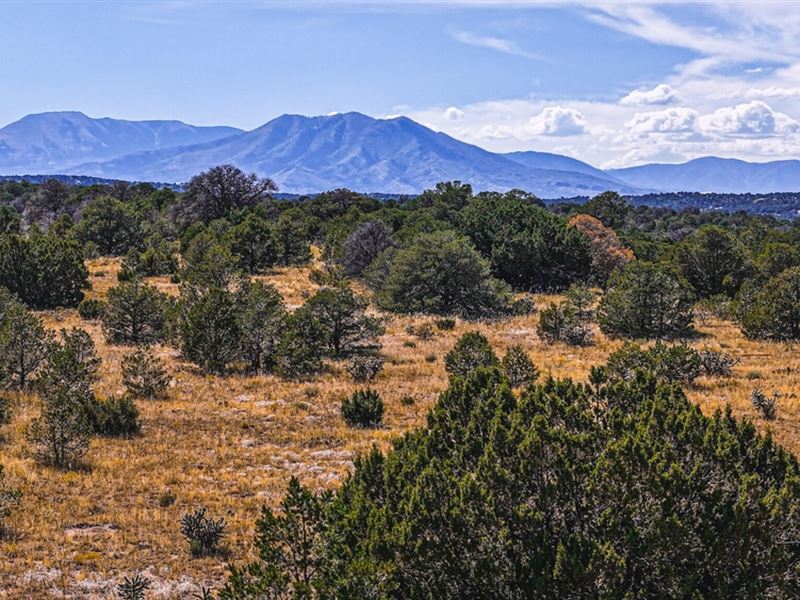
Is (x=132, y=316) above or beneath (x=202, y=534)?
above

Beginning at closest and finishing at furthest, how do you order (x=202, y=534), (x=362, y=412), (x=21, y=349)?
(x=202, y=534)
(x=362, y=412)
(x=21, y=349)

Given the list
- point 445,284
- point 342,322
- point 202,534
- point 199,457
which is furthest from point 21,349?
point 445,284

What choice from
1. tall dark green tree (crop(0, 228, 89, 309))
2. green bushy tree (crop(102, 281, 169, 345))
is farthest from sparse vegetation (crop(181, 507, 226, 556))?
tall dark green tree (crop(0, 228, 89, 309))

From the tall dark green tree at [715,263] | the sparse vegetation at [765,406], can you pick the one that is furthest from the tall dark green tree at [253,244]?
the sparse vegetation at [765,406]

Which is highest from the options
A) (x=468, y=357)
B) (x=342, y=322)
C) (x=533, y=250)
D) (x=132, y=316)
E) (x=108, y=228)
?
(x=108, y=228)

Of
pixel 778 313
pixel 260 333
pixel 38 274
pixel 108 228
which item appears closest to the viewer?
pixel 260 333

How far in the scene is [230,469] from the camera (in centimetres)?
1445

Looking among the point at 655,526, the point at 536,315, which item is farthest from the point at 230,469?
the point at 536,315

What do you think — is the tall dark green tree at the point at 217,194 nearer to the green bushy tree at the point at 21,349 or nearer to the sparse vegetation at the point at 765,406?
the green bushy tree at the point at 21,349

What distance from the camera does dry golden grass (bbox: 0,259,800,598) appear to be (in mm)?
10156

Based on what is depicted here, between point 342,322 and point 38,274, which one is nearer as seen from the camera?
point 342,322

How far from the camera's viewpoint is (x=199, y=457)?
15023mm

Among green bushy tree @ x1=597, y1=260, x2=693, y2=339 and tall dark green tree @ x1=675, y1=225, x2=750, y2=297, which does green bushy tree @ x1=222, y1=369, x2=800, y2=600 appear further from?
tall dark green tree @ x1=675, y1=225, x2=750, y2=297

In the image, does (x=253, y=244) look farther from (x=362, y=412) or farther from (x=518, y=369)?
(x=362, y=412)
